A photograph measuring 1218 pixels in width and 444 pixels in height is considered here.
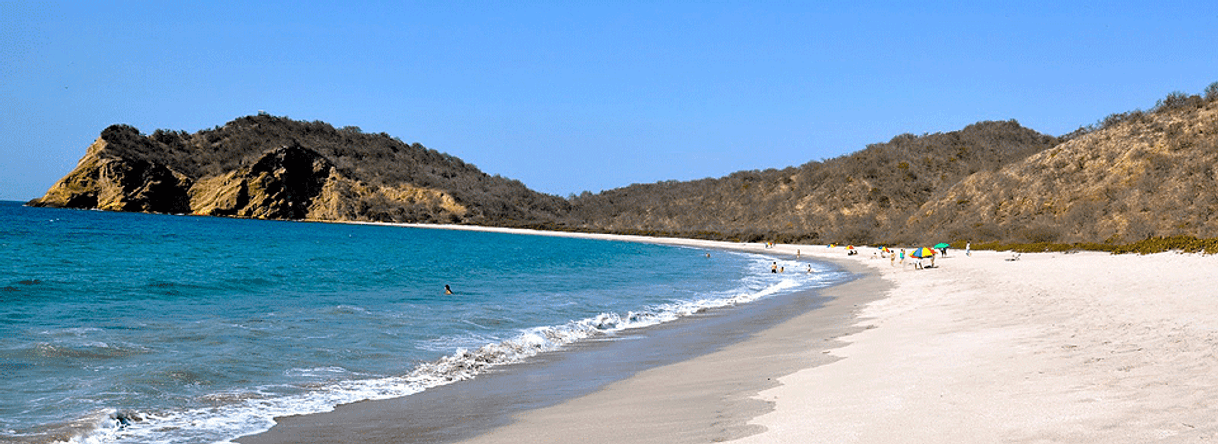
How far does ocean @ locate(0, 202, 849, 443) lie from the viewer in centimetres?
852

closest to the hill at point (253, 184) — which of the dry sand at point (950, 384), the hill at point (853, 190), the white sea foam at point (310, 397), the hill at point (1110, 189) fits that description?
the hill at point (853, 190)

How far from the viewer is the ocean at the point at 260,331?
8.52 meters

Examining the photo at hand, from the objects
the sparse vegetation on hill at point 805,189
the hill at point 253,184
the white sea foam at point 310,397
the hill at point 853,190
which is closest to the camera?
the white sea foam at point 310,397

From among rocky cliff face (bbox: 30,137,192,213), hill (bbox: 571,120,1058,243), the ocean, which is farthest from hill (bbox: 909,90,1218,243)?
rocky cliff face (bbox: 30,137,192,213)

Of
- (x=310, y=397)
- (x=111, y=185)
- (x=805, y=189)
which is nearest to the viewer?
(x=310, y=397)

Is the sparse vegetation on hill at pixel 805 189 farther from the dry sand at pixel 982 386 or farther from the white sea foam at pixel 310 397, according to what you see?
the white sea foam at pixel 310 397

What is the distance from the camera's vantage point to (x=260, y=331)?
14609 millimetres

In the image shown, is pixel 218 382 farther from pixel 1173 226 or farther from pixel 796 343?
pixel 1173 226

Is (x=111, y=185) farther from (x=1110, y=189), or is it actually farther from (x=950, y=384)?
(x=950, y=384)

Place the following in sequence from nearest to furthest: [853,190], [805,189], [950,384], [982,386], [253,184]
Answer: [982,386] < [950,384] < [853,190] < [805,189] < [253,184]

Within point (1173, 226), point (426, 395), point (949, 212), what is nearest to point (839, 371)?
point (426, 395)

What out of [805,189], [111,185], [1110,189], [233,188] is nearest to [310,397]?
[1110,189]

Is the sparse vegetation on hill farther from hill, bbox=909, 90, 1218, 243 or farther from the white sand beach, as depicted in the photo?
the white sand beach

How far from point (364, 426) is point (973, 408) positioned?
5913mm
